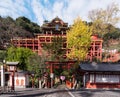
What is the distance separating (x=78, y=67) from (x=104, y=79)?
354 cm

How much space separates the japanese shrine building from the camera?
47688 mm

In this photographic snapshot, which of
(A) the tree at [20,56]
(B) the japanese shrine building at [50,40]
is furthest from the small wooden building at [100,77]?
(B) the japanese shrine building at [50,40]

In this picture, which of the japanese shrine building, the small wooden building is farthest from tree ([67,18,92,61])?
the small wooden building

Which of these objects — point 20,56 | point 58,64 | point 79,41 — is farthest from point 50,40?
point 58,64

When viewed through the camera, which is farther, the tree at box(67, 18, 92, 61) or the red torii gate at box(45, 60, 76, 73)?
the tree at box(67, 18, 92, 61)

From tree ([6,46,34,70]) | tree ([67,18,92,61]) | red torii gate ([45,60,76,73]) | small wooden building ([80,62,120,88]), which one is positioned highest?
tree ([67,18,92,61])

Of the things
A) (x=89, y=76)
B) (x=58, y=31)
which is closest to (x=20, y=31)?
(x=58, y=31)

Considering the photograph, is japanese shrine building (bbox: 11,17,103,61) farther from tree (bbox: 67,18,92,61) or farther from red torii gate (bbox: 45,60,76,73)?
red torii gate (bbox: 45,60,76,73)

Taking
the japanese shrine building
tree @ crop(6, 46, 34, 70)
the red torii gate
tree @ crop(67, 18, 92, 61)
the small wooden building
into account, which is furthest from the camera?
the japanese shrine building

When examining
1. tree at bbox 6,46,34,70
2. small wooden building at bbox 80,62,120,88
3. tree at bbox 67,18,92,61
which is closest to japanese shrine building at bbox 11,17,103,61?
tree at bbox 67,18,92,61

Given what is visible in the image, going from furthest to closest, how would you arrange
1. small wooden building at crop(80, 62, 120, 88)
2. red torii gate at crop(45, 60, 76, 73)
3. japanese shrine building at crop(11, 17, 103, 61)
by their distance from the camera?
japanese shrine building at crop(11, 17, 103, 61) → red torii gate at crop(45, 60, 76, 73) → small wooden building at crop(80, 62, 120, 88)

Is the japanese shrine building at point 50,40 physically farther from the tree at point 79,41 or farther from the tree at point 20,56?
the tree at point 20,56

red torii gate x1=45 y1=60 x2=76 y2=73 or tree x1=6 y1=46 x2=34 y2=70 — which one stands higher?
tree x1=6 y1=46 x2=34 y2=70

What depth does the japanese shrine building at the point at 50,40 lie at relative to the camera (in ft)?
156
